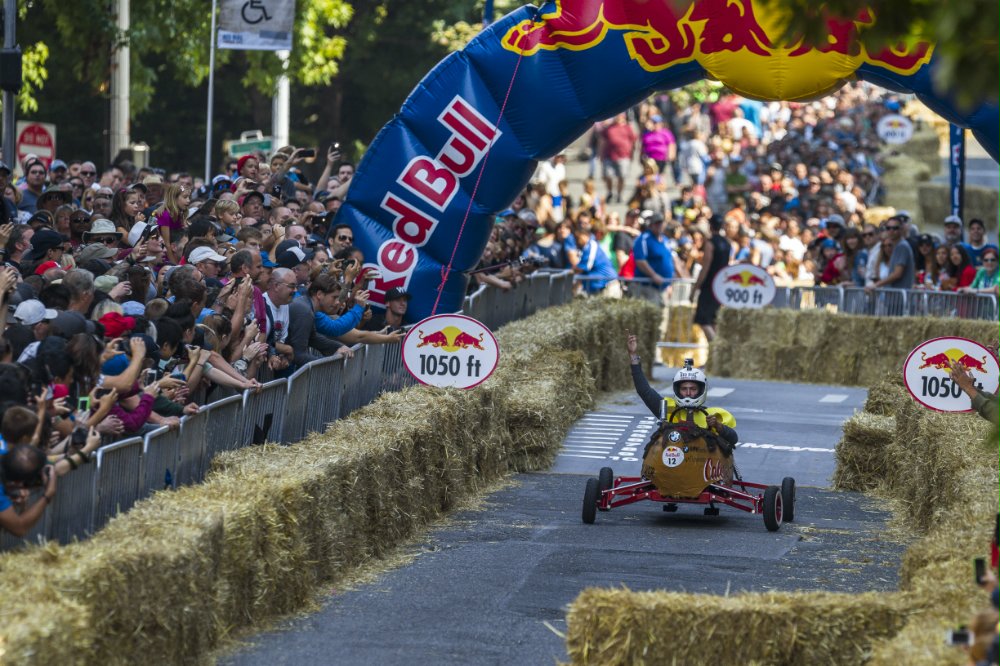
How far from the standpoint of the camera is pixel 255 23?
942 inches

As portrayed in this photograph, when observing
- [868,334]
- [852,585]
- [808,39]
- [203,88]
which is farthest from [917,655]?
[203,88]

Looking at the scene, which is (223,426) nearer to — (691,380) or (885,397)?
(691,380)

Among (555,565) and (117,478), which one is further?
(555,565)

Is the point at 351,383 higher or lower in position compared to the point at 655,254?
lower

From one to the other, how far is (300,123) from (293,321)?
97.2ft

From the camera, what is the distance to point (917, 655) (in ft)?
24.4

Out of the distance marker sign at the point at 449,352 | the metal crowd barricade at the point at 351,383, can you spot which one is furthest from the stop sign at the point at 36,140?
the metal crowd barricade at the point at 351,383

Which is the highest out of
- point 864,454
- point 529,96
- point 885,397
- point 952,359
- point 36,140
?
point 529,96

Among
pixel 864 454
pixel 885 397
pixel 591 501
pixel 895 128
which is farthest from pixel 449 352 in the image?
pixel 895 128

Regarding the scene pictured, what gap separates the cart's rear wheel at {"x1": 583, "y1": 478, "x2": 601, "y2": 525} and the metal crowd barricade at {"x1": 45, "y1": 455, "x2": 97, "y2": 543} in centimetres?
A: 523

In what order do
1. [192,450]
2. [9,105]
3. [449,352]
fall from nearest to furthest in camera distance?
[192,450], [449,352], [9,105]

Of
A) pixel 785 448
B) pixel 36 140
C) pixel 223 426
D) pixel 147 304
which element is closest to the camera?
pixel 223 426

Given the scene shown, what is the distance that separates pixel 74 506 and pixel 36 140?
48.5 feet

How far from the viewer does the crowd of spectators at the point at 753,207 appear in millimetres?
24844
